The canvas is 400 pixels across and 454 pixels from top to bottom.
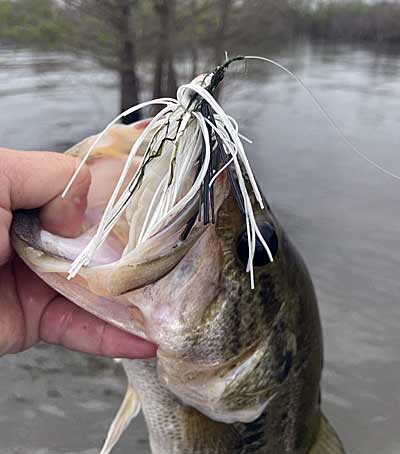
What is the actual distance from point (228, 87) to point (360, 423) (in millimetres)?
8611

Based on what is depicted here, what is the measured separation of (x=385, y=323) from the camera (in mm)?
4613

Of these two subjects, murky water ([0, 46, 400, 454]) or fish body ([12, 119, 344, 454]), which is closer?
fish body ([12, 119, 344, 454])

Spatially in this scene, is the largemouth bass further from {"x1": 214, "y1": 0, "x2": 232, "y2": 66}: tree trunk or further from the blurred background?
{"x1": 214, "y1": 0, "x2": 232, "y2": 66}: tree trunk

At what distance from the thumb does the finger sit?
0.38 meters

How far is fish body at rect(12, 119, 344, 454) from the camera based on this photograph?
131 cm

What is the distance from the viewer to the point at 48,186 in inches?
54.4

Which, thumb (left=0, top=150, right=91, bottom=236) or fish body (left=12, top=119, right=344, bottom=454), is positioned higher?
thumb (left=0, top=150, right=91, bottom=236)

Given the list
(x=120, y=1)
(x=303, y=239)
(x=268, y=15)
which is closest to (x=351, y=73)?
(x=268, y=15)

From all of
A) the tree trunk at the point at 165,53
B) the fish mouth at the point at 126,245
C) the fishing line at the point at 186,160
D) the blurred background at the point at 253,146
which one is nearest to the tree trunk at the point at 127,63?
the blurred background at the point at 253,146

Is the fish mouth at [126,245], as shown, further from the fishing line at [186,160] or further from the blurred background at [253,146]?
the blurred background at [253,146]

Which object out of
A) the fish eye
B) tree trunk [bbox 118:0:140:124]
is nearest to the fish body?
the fish eye

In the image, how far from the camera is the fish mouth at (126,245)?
1.23 m

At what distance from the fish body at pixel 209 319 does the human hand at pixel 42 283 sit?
0.07 m

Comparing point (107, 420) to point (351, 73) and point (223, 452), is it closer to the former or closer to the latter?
point (223, 452)
